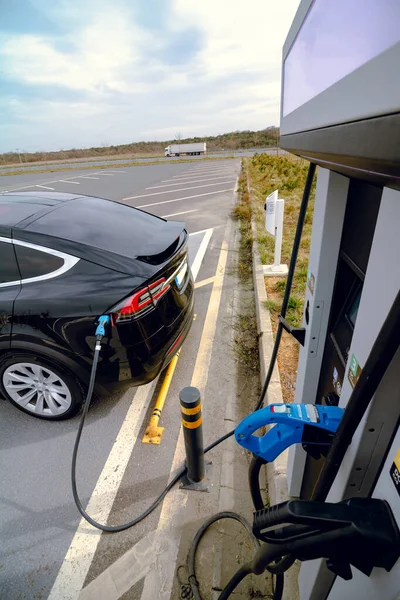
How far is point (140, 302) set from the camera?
2.49m

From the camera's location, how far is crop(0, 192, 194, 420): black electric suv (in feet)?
8.10

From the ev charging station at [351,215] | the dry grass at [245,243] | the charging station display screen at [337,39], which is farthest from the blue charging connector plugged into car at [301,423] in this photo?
the dry grass at [245,243]

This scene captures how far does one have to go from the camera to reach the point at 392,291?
73cm

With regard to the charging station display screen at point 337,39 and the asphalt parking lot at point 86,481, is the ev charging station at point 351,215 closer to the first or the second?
the charging station display screen at point 337,39

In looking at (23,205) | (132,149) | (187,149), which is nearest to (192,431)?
(23,205)

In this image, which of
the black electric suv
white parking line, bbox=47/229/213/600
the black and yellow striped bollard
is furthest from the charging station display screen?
white parking line, bbox=47/229/213/600

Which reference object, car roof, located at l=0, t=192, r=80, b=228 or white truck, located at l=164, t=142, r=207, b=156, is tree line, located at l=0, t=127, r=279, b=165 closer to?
white truck, located at l=164, t=142, r=207, b=156

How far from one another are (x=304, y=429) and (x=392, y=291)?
54cm

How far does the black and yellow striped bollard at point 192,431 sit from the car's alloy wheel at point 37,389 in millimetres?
1205

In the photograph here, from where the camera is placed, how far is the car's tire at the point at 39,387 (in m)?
2.67

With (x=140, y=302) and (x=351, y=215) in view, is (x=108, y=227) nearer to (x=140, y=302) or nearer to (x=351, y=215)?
(x=140, y=302)

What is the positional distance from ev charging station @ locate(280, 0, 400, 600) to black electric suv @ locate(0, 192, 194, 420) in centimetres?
134

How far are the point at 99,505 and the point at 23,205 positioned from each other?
2.65 meters

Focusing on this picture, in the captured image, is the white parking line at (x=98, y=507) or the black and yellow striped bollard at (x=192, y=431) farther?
the black and yellow striped bollard at (x=192, y=431)
